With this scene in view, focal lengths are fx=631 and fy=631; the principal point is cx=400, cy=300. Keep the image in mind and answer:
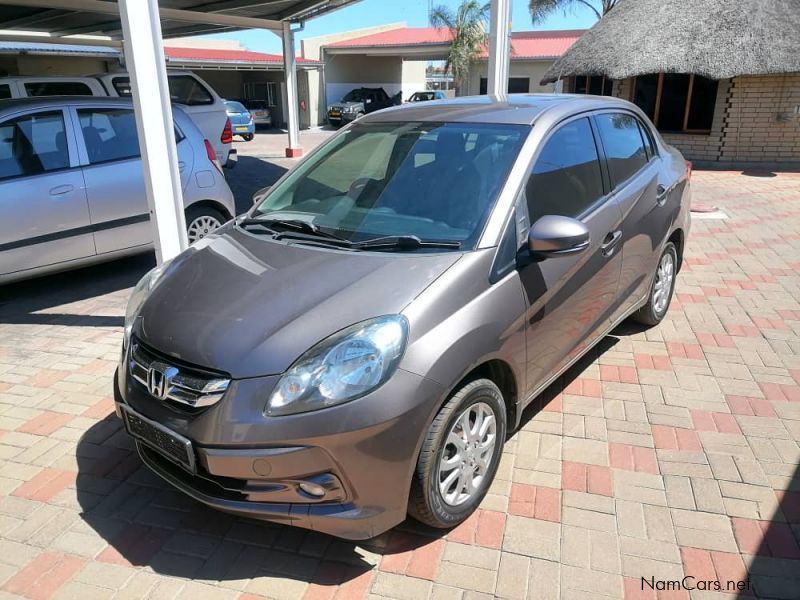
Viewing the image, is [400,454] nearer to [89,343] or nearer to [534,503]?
[534,503]

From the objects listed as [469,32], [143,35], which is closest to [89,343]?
[143,35]

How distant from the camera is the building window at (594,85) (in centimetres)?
1775

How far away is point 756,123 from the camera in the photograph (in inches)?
563

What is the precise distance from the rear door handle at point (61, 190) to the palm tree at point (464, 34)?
2677 centimetres

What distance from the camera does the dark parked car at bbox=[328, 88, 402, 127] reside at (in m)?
29.2

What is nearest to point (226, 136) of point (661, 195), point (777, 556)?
point (661, 195)

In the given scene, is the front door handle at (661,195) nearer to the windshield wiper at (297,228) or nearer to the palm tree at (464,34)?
the windshield wiper at (297,228)

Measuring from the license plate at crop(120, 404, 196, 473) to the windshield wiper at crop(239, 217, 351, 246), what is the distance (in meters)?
1.12

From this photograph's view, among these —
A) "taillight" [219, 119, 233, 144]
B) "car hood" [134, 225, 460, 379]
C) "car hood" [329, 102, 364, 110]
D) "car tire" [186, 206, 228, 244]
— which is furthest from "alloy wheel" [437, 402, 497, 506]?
"car hood" [329, 102, 364, 110]

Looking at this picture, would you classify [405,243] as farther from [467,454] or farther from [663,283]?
[663,283]

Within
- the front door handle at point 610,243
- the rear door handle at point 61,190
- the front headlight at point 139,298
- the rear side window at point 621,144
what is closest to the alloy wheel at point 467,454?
the front door handle at point 610,243

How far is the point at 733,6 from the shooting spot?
14438mm

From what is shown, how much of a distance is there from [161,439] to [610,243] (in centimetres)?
263

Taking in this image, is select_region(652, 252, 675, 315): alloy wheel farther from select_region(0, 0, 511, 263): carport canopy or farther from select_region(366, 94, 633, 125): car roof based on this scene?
select_region(0, 0, 511, 263): carport canopy
